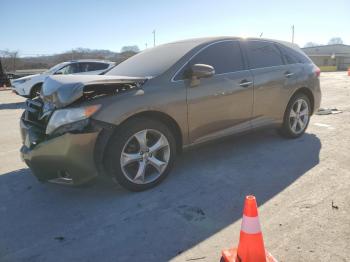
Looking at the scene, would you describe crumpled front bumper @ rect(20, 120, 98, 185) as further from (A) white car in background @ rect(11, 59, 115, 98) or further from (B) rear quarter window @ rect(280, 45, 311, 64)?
(A) white car in background @ rect(11, 59, 115, 98)

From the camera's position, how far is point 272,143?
17.5 ft

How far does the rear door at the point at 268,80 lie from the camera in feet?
15.7

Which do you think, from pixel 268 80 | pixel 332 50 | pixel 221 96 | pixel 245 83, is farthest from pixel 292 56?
pixel 332 50

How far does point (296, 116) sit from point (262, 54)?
120 cm

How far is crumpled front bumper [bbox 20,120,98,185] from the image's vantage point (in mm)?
3242

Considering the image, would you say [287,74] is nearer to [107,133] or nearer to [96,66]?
[107,133]

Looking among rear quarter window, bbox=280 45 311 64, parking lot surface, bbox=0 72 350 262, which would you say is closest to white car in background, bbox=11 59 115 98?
rear quarter window, bbox=280 45 311 64

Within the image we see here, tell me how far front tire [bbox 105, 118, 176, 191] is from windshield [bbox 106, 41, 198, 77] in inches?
27.1

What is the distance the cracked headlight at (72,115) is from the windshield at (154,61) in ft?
3.14

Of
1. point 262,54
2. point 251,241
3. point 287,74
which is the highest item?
point 262,54

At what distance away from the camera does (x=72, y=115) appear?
3.28m

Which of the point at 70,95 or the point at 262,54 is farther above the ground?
the point at 262,54

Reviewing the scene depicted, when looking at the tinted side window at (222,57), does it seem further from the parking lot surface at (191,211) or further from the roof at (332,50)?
the roof at (332,50)

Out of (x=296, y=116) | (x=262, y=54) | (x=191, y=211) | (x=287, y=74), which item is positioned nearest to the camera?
(x=191, y=211)
